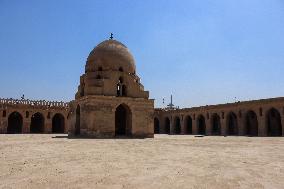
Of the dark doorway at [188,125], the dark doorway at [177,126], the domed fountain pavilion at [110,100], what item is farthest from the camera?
the dark doorway at [177,126]

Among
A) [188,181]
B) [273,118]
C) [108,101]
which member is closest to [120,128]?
[108,101]

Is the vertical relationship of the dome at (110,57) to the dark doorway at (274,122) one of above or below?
above

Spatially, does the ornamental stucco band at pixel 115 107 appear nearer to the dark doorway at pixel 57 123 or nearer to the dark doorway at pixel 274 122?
the dark doorway at pixel 274 122

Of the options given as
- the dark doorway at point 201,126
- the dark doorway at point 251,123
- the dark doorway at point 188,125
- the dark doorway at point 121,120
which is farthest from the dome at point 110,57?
the dark doorway at point 201,126

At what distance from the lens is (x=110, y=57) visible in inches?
947

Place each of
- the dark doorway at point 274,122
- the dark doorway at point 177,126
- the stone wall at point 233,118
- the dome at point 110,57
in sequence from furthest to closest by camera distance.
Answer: the dark doorway at point 177,126
the dark doorway at point 274,122
the stone wall at point 233,118
the dome at point 110,57

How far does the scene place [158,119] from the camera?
1720 inches

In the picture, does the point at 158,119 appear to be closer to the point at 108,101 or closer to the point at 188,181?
the point at 108,101

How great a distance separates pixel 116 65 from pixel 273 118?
61.4 ft

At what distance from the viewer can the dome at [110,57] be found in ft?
78.7

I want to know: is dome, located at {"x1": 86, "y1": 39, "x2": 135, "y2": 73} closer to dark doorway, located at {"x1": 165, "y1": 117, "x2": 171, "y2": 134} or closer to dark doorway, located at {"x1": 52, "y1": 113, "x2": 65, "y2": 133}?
dark doorway, located at {"x1": 52, "y1": 113, "x2": 65, "y2": 133}

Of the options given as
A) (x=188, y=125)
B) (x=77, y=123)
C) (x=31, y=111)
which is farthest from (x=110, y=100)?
(x=188, y=125)

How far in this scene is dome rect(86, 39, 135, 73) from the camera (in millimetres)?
23984

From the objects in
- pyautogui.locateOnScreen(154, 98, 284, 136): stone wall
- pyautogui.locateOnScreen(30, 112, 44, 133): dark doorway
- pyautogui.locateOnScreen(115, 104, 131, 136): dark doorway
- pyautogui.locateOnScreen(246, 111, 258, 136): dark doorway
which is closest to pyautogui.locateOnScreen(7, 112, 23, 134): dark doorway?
pyautogui.locateOnScreen(30, 112, 44, 133): dark doorway
